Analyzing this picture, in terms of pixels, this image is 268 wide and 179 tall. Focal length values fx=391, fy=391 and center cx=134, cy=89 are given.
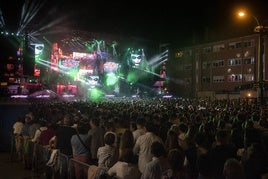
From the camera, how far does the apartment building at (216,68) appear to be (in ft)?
184

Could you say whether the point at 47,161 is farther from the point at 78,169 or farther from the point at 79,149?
the point at 78,169

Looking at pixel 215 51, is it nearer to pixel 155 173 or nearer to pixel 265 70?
pixel 265 70

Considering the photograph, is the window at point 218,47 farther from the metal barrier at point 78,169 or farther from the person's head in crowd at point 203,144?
the person's head in crowd at point 203,144

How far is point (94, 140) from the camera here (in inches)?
355

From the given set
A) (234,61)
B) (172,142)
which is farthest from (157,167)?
(234,61)

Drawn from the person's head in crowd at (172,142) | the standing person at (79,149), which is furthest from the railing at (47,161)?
the person's head in crowd at (172,142)

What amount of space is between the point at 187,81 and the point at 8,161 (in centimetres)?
6235

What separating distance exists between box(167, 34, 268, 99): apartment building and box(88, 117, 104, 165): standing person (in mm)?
36948

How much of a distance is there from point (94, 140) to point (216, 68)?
58.2 meters

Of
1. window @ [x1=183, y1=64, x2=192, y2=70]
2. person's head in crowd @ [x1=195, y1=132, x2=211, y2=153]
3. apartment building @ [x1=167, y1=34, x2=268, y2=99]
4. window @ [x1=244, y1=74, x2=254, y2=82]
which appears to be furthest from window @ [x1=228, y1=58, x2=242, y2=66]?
person's head in crowd @ [x1=195, y1=132, x2=211, y2=153]

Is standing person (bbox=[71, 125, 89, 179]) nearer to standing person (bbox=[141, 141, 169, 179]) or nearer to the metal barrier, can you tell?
the metal barrier

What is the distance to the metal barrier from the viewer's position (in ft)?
22.1

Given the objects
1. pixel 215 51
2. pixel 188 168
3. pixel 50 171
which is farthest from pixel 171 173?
pixel 215 51

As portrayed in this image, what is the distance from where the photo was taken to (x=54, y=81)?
9294cm
